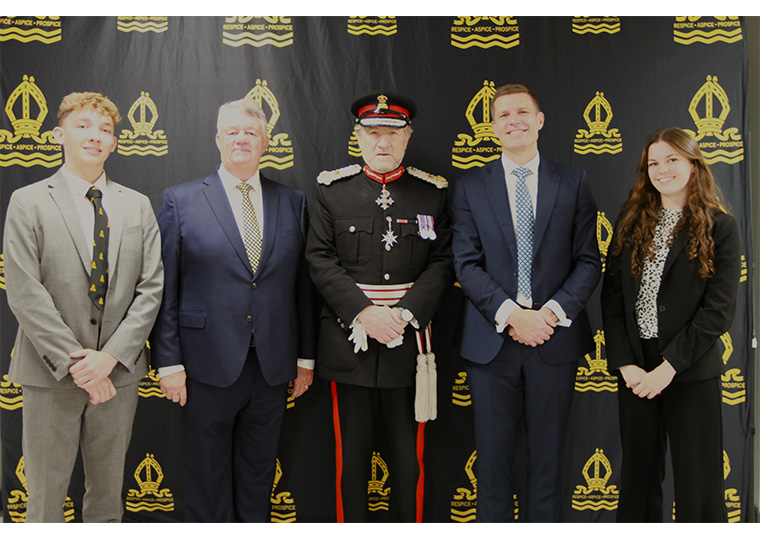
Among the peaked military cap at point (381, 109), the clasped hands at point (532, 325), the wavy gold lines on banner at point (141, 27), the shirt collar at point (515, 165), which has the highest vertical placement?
the wavy gold lines on banner at point (141, 27)

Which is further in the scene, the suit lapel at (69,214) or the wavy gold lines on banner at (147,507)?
the wavy gold lines on banner at (147,507)

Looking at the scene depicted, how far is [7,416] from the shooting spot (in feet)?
9.78

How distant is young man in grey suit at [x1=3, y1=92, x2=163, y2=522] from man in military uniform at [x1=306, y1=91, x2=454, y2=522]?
0.78 meters

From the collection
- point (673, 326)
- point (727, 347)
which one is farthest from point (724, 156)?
point (673, 326)

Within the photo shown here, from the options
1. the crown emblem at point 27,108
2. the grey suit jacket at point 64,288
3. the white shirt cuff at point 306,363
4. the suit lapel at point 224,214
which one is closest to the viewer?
the grey suit jacket at point 64,288

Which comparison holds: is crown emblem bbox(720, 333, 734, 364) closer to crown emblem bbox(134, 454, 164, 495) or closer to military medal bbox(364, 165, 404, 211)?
military medal bbox(364, 165, 404, 211)

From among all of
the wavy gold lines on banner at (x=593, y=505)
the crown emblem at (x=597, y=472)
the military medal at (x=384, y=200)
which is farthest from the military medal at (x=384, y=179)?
the wavy gold lines on banner at (x=593, y=505)

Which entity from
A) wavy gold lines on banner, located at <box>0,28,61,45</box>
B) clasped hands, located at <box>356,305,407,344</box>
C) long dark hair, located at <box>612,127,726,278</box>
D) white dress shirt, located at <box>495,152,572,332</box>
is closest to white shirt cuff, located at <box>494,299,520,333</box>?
white dress shirt, located at <box>495,152,572,332</box>

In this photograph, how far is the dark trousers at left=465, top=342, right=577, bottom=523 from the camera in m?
A: 2.47

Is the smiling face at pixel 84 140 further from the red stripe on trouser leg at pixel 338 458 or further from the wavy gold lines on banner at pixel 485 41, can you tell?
the wavy gold lines on banner at pixel 485 41

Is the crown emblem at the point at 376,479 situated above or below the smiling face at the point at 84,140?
below

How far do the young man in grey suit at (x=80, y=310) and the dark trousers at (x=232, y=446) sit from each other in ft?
0.95

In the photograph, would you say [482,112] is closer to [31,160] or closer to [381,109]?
[381,109]

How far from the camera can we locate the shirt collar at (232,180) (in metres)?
2.63
